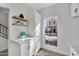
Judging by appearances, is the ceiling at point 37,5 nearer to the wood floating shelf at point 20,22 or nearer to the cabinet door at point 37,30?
the cabinet door at point 37,30

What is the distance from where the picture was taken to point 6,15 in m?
1.26

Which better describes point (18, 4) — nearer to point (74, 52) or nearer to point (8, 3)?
point (8, 3)

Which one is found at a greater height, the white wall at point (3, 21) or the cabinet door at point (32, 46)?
the white wall at point (3, 21)

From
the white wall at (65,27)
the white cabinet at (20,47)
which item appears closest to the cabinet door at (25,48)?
the white cabinet at (20,47)

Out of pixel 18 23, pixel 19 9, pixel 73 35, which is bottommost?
pixel 73 35

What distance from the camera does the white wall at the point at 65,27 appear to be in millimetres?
1250

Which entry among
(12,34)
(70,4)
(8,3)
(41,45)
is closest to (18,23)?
(12,34)

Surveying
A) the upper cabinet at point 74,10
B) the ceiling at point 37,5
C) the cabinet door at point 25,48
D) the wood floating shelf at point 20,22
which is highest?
the ceiling at point 37,5

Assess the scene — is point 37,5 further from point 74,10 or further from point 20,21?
point 74,10

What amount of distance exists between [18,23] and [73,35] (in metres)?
0.66

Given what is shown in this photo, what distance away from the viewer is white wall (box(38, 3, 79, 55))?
1250 mm

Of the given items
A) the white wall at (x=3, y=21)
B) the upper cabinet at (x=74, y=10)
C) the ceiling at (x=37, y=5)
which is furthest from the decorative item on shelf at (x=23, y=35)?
the upper cabinet at (x=74, y=10)

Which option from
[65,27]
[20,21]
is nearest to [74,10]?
[65,27]

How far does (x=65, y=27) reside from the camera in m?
1.26
